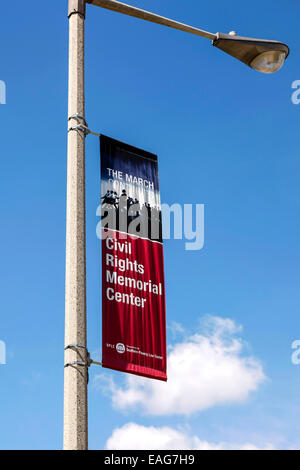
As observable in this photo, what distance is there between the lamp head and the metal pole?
2.17 meters

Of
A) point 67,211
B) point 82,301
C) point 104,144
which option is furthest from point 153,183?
point 82,301

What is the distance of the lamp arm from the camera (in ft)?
35.4

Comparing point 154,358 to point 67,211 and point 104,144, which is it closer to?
point 67,211

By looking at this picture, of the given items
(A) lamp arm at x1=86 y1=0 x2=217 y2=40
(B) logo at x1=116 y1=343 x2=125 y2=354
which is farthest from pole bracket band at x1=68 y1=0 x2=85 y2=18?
(B) logo at x1=116 y1=343 x2=125 y2=354

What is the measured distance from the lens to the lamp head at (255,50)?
11.2 meters

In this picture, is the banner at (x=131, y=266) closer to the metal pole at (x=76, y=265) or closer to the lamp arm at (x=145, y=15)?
the metal pole at (x=76, y=265)

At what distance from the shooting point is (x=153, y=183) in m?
10.5

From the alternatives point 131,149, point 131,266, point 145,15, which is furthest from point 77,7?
point 131,266

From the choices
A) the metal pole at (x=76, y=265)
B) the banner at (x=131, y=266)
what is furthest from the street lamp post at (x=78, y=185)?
the banner at (x=131, y=266)

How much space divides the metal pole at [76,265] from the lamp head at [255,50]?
2.17 metres

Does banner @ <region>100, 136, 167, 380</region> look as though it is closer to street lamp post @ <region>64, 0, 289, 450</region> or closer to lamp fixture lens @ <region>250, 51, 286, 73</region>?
street lamp post @ <region>64, 0, 289, 450</region>
